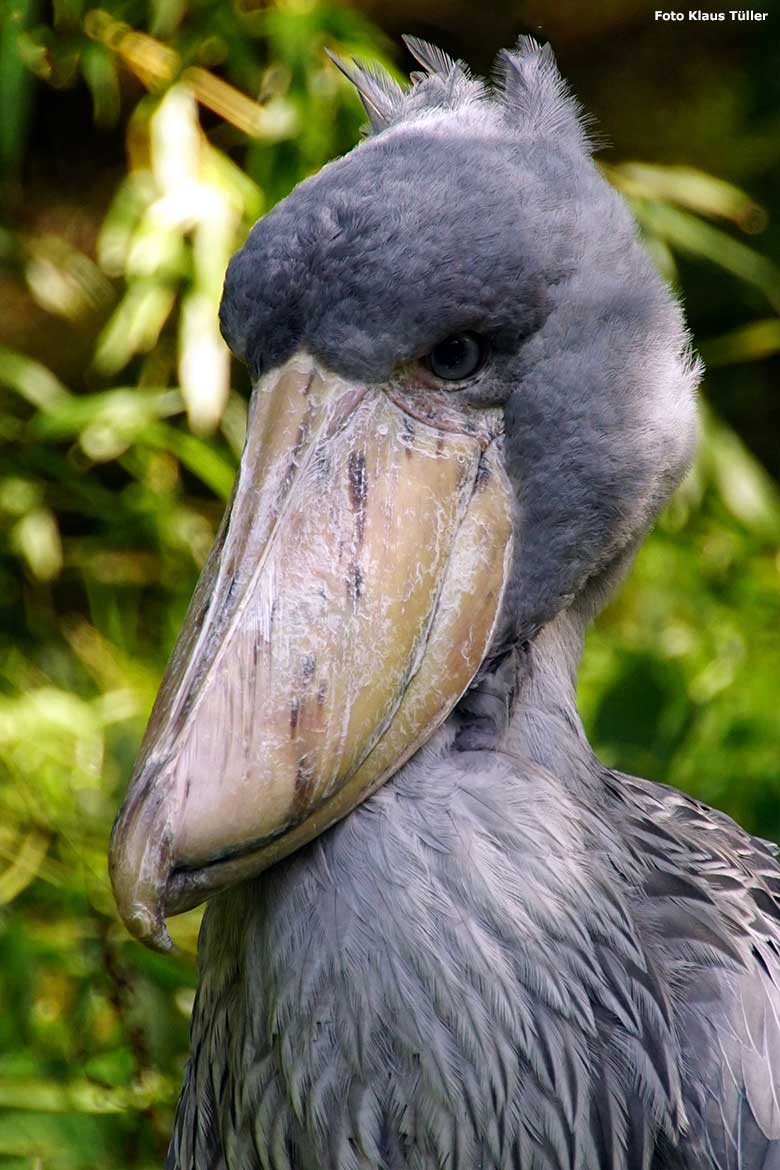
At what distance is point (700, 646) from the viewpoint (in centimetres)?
326

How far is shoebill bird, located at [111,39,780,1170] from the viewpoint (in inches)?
45.6

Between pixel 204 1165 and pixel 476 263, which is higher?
pixel 476 263

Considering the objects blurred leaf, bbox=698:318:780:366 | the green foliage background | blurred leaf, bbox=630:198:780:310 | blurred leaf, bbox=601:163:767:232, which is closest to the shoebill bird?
the green foliage background

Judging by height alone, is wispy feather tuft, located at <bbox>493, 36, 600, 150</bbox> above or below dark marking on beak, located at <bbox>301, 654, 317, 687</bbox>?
above

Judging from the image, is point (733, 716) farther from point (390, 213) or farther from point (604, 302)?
point (390, 213)

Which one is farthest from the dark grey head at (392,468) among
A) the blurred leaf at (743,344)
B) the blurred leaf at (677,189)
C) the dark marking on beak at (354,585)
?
the blurred leaf at (743,344)

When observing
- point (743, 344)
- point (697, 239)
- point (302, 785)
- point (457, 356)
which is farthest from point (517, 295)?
point (743, 344)

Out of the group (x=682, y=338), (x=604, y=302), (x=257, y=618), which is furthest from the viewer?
(x=682, y=338)

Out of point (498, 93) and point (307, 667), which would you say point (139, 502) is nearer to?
point (498, 93)

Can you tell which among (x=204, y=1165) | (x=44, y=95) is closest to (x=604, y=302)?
A: (x=204, y=1165)

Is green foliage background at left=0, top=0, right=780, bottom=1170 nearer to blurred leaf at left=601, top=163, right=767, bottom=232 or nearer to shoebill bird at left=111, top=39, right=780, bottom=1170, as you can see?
blurred leaf at left=601, top=163, right=767, bottom=232

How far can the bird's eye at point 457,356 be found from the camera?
4.01 ft

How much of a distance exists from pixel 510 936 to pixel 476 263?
1.75 feet

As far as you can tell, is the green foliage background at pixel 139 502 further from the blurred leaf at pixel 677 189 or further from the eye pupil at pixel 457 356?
the eye pupil at pixel 457 356
